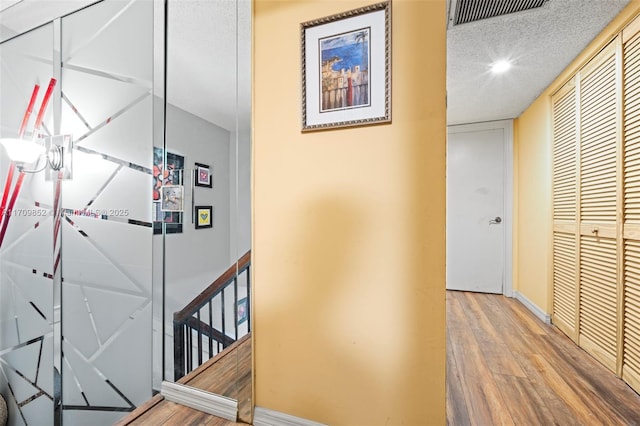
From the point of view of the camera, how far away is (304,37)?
1.17m

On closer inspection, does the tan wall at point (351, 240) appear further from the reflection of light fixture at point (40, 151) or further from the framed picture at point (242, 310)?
the reflection of light fixture at point (40, 151)

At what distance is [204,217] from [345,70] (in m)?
0.99

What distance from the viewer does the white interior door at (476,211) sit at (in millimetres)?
3506

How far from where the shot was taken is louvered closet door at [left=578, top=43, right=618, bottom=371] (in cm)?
183

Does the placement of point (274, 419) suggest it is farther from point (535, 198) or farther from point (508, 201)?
point (508, 201)

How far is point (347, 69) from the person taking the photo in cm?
110

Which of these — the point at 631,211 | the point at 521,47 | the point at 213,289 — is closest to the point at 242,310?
the point at 213,289

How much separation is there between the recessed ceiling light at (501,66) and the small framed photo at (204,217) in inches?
99.3

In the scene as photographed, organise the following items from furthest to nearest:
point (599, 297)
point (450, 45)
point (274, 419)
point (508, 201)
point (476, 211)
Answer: point (476, 211)
point (508, 201)
point (450, 45)
point (599, 297)
point (274, 419)

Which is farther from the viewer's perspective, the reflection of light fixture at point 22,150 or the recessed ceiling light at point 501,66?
the recessed ceiling light at point 501,66

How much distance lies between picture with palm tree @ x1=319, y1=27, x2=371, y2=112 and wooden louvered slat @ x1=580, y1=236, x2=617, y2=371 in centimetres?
204

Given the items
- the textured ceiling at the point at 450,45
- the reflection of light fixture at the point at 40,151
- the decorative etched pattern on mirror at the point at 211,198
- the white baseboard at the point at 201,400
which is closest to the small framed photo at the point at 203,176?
the decorative etched pattern on mirror at the point at 211,198

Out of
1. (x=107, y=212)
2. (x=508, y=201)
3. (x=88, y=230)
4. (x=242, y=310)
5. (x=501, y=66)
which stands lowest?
(x=242, y=310)

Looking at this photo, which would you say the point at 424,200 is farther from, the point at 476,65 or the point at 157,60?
the point at 476,65
